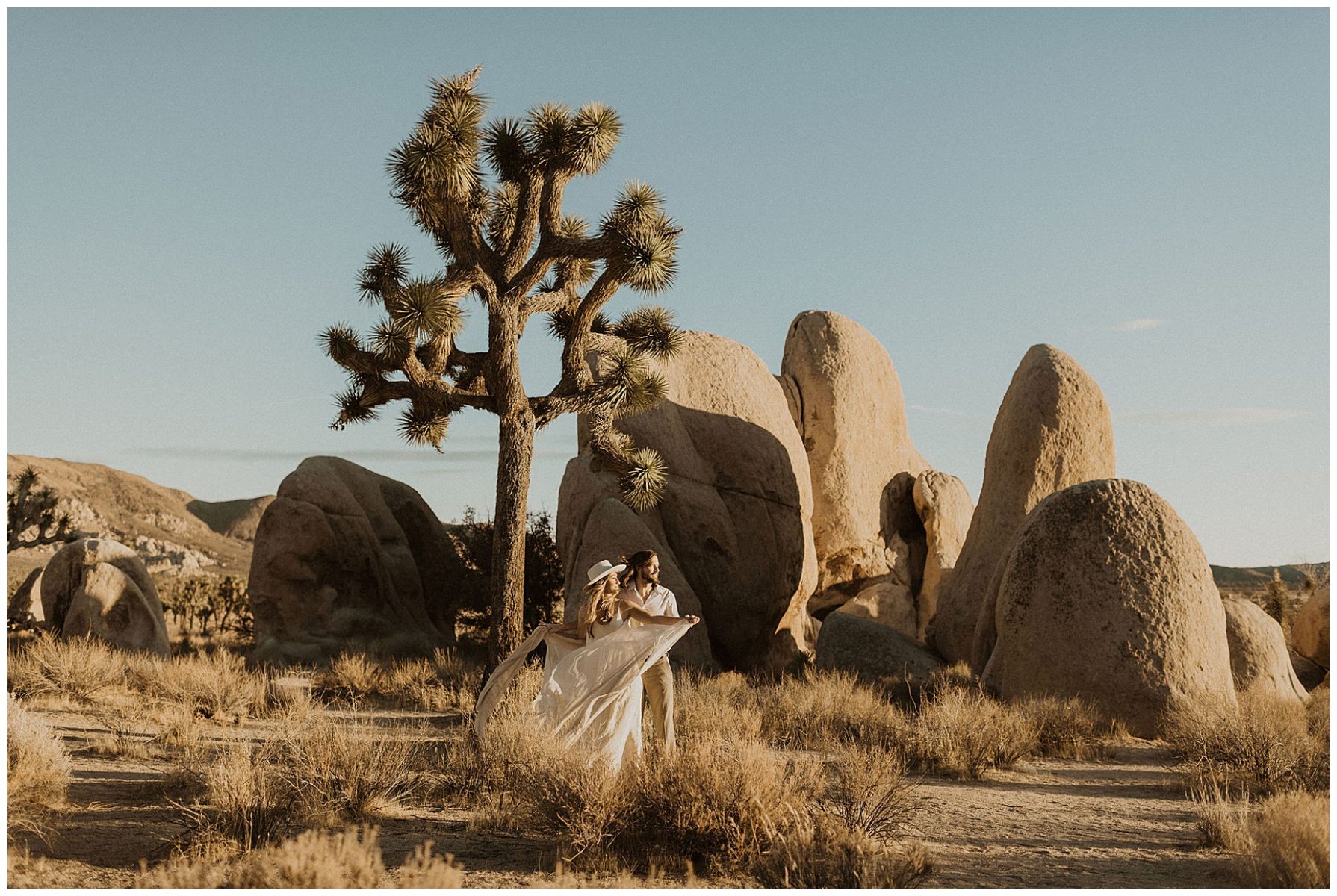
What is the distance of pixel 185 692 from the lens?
33.1 ft

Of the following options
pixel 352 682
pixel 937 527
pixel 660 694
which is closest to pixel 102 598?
pixel 352 682

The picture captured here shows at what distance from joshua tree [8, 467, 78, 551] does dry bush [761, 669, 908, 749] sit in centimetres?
1615

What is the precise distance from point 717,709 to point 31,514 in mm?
17577

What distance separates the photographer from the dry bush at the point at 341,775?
5.57 metres

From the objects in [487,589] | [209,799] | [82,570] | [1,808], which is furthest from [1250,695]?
[82,570]

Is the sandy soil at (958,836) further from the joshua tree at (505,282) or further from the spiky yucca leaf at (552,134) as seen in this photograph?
the spiky yucca leaf at (552,134)

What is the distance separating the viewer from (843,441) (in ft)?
72.2

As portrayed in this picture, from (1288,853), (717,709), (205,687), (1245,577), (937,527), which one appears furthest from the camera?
(1245,577)

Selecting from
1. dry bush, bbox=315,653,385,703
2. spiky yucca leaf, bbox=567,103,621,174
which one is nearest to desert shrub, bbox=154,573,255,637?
dry bush, bbox=315,653,385,703

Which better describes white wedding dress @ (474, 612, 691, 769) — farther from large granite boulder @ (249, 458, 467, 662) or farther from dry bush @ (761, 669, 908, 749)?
large granite boulder @ (249, 458, 467, 662)

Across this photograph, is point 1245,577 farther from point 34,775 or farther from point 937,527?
point 34,775

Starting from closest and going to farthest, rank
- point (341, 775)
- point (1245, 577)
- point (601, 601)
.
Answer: point (341, 775)
point (601, 601)
point (1245, 577)

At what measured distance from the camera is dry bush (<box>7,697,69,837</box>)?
5668 millimetres

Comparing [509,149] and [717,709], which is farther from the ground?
[509,149]
